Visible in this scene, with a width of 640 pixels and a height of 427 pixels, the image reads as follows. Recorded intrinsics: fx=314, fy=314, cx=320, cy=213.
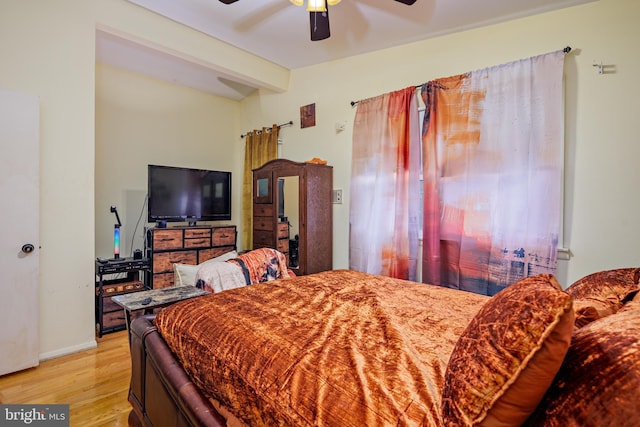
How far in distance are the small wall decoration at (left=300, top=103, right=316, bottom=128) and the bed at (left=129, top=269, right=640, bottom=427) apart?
2.57 meters

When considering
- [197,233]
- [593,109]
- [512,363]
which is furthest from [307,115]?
[512,363]

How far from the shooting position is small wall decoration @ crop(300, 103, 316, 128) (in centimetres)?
385

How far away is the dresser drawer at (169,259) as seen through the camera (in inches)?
139

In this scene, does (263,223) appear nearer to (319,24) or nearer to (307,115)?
(307,115)

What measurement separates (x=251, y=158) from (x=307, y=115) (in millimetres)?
1179

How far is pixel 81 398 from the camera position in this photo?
1.95 m

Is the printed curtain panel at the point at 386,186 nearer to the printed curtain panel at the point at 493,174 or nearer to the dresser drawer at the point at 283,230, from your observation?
the printed curtain panel at the point at 493,174

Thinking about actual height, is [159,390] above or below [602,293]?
below

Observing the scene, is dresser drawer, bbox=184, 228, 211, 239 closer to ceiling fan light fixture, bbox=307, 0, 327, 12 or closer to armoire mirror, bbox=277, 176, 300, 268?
armoire mirror, bbox=277, 176, 300, 268

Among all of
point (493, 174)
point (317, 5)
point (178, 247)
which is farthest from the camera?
point (178, 247)

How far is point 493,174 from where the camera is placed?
250cm

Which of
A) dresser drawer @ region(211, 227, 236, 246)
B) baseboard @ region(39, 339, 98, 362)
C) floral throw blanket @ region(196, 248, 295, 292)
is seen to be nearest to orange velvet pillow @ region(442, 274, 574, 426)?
floral throw blanket @ region(196, 248, 295, 292)

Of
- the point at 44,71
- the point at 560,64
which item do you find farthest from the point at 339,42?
the point at 44,71
